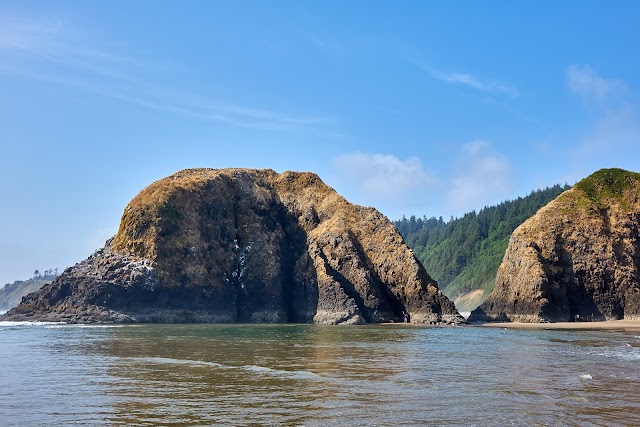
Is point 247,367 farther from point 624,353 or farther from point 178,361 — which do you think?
point 624,353

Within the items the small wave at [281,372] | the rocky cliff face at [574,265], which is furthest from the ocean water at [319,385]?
the rocky cliff face at [574,265]

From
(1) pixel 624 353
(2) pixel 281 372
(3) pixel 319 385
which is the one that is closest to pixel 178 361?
(2) pixel 281 372

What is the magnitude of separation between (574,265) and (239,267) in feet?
174

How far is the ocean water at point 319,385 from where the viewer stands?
65.3 feet

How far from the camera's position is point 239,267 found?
10188 cm

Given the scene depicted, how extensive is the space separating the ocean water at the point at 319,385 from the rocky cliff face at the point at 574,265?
4058 centimetres

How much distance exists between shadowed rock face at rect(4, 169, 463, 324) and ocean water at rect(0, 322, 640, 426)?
144 feet

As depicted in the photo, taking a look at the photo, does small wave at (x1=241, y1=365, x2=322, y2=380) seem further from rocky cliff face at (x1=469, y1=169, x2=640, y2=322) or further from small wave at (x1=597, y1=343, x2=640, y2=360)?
rocky cliff face at (x1=469, y1=169, x2=640, y2=322)

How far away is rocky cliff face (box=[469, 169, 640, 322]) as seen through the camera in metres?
85.6

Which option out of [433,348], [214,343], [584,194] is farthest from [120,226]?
[584,194]

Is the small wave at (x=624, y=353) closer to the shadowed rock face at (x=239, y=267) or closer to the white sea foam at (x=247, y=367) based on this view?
the white sea foam at (x=247, y=367)

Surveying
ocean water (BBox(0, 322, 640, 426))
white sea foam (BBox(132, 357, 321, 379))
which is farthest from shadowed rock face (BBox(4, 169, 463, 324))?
white sea foam (BBox(132, 357, 321, 379))

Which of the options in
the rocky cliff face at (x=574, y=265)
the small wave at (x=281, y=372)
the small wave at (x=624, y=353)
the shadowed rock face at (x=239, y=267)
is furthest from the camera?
the shadowed rock face at (x=239, y=267)

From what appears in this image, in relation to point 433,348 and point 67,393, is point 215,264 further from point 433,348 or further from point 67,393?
point 67,393
